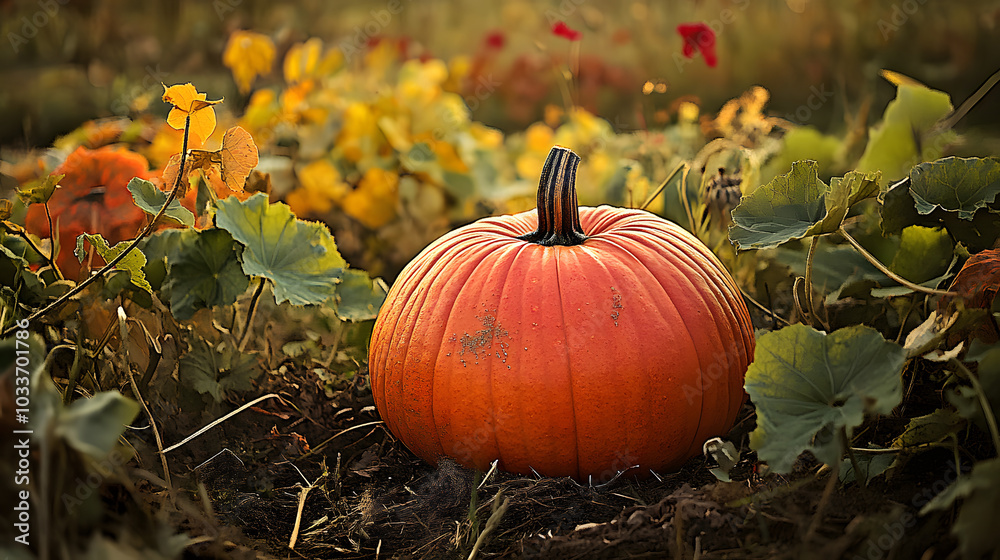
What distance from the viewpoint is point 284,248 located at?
182cm

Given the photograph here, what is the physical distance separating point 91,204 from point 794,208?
1.90 metres

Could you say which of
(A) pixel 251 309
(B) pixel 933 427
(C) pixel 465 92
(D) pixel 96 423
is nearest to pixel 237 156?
(A) pixel 251 309

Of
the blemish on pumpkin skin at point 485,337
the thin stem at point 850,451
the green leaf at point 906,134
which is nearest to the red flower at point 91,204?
the blemish on pumpkin skin at point 485,337

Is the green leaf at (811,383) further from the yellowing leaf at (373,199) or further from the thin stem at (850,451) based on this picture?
the yellowing leaf at (373,199)

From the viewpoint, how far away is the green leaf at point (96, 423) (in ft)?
2.99

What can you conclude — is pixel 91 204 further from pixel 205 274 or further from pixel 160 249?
pixel 205 274

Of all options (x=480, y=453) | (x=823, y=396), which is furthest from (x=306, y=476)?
(x=823, y=396)

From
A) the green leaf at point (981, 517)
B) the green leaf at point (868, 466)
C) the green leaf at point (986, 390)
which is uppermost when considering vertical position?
the green leaf at point (986, 390)

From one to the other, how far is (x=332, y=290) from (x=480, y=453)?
539mm

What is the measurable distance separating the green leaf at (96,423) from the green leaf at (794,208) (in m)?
1.11

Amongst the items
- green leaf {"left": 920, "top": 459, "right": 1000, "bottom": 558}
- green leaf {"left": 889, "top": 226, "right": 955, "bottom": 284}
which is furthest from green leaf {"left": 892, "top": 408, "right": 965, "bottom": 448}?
green leaf {"left": 889, "top": 226, "right": 955, "bottom": 284}

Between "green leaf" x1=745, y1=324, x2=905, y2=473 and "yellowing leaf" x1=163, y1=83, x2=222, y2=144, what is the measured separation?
3.63 ft

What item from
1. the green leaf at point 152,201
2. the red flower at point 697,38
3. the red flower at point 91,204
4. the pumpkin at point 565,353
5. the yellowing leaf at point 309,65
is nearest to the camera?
the pumpkin at point 565,353

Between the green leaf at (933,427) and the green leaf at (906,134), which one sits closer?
the green leaf at (933,427)
